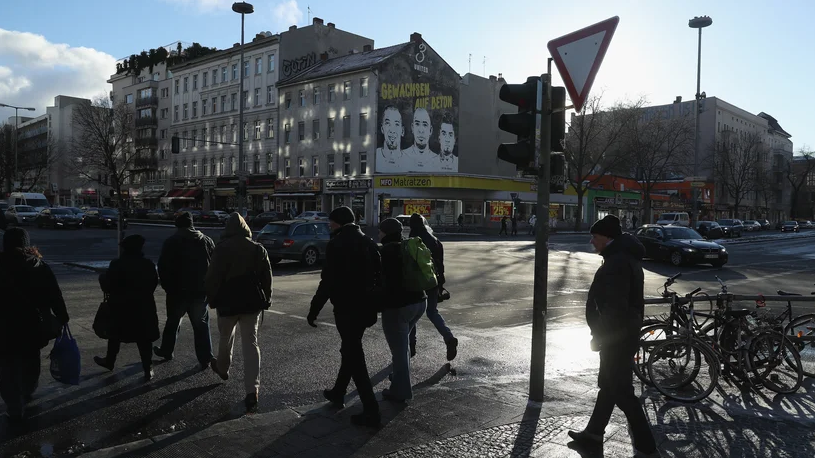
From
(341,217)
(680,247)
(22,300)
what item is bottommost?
(680,247)

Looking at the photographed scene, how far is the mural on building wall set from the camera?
168 ft

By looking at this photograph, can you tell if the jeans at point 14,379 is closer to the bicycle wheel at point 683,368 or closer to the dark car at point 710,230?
the bicycle wheel at point 683,368

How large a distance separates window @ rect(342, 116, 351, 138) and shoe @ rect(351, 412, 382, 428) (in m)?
49.2

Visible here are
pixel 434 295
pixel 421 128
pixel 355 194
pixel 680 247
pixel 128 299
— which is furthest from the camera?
pixel 421 128

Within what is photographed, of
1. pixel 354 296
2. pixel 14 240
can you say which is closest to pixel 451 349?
pixel 354 296

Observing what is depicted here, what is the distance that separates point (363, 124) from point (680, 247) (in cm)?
3457

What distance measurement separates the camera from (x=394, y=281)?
5.48 meters

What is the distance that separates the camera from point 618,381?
14.5ft

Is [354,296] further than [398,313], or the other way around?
[398,313]

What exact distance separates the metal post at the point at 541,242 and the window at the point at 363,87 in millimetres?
47200

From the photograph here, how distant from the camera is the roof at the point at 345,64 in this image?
51938 millimetres

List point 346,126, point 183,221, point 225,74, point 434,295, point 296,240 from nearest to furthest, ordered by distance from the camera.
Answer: point 183,221, point 434,295, point 296,240, point 346,126, point 225,74

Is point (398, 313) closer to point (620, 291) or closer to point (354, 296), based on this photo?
point (354, 296)

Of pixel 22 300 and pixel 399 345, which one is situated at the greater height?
pixel 22 300
